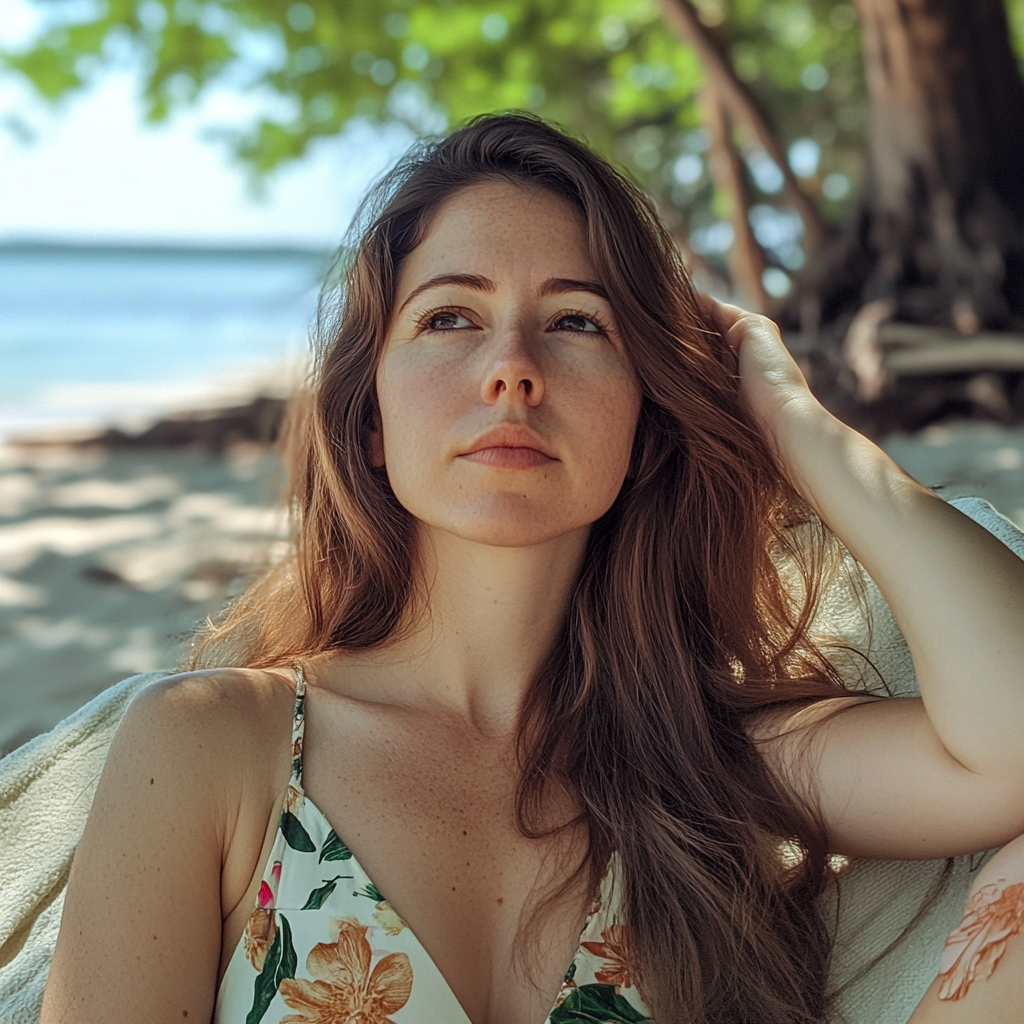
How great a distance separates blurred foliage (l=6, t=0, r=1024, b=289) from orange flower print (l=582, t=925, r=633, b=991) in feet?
20.0

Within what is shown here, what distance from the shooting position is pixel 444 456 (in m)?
1.88

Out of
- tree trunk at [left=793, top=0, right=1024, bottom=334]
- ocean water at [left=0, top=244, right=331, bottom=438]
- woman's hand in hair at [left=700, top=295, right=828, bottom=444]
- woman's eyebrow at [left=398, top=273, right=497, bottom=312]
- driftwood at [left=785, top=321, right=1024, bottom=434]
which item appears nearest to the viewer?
woman's eyebrow at [left=398, top=273, right=497, bottom=312]

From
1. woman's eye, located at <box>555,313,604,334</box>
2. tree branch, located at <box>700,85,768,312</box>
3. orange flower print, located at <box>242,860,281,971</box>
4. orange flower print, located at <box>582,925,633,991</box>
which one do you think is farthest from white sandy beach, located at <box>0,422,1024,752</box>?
tree branch, located at <box>700,85,768,312</box>

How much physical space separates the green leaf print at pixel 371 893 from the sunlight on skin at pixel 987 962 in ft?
2.38

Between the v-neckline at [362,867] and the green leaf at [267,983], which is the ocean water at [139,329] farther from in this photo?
the green leaf at [267,983]

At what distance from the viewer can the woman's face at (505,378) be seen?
1.86 meters

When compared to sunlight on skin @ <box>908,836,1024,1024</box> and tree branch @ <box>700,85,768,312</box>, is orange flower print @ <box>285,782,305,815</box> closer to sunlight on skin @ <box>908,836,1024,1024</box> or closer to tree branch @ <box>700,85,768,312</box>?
sunlight on skin @ <box>908,836,1024,1024</box>

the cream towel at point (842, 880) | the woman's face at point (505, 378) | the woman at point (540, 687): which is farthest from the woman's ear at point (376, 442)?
the cream towel at point (842, 880)

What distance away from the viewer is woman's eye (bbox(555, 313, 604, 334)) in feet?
6.58

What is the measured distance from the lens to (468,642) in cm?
205

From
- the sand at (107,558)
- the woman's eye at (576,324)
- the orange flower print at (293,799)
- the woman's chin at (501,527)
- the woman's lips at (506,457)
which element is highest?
the sand at (107,558)

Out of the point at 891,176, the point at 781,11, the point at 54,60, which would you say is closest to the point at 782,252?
the point at 781,11

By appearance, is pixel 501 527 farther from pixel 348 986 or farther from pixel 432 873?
pixel 348 986

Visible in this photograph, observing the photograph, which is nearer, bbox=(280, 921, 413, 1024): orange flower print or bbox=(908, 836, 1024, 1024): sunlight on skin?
bbox=(908, 836, 1024, 1024): sunlight on skin
